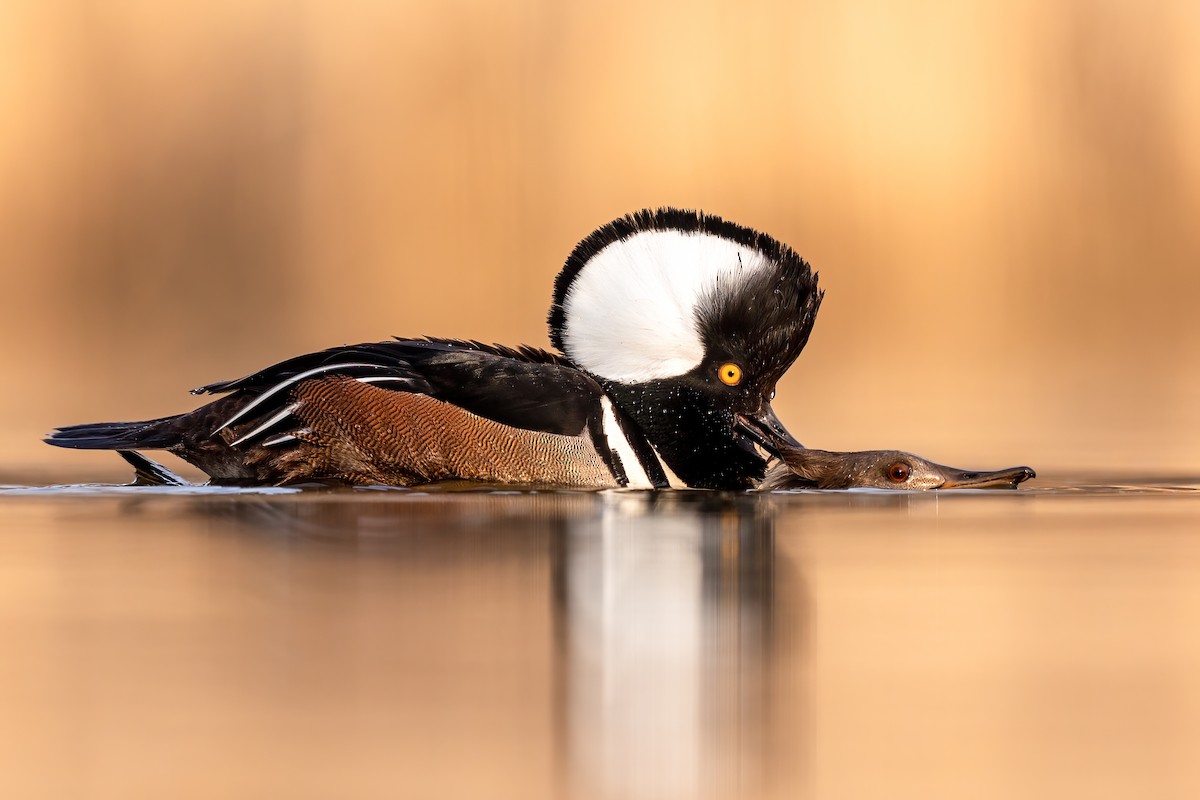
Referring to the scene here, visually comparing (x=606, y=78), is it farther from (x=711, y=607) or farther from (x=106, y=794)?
(x=106, y=794)

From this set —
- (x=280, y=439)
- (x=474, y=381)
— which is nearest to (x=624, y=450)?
(x=474, y=381)

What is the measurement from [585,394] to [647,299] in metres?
0.55

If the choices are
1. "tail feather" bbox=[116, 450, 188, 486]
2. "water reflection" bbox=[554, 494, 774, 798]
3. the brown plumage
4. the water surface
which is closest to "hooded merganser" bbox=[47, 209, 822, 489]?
the brown plumage

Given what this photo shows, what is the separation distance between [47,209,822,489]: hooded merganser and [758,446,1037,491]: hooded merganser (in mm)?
194

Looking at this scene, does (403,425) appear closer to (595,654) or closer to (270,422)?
(270,422)

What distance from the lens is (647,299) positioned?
969 centimetres

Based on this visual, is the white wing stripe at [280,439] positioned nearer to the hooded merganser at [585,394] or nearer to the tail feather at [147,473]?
the hooded merganser at [585,394]

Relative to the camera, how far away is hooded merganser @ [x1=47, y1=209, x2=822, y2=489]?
9.49m

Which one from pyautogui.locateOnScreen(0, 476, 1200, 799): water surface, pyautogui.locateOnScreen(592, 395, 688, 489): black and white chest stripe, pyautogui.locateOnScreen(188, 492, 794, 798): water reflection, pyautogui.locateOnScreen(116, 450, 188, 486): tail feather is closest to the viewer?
pyautogui.locateOnScreen(0, 476, 1200, 799): water surface

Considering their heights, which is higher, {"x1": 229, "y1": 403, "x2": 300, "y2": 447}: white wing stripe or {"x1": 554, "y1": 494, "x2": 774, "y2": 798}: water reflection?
{"x1": 229, "y1": 403, "x2": 300, "y2": 447}: white wing stripe

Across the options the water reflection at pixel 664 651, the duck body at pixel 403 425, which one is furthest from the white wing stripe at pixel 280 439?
the water reflection at pixel 664 651

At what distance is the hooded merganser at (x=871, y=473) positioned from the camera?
9.62 m

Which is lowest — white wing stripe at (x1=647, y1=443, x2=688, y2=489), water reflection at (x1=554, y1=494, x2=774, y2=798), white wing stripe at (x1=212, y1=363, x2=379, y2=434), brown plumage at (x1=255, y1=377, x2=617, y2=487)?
water reflection at (x1=554, y1=494, x2=774, y2=798)

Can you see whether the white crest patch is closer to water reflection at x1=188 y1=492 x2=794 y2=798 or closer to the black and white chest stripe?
the black and white chest stripe
